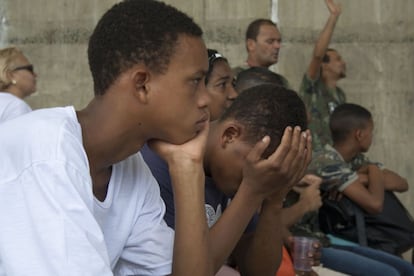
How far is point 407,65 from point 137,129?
4.63 meters

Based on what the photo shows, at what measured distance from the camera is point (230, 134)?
2217 mm

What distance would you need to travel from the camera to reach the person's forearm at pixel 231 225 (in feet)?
6.55

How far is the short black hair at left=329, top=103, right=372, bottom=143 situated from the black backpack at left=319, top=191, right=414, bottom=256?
450 millimetres

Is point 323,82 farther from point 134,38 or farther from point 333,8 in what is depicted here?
point 134,38

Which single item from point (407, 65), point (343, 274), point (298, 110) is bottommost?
point (343, 274)

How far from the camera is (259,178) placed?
2.07m

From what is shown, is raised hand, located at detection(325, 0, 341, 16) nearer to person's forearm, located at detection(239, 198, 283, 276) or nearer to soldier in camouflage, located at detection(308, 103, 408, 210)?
soldier in camouflage, located at detection(308, 103, 408, 210)

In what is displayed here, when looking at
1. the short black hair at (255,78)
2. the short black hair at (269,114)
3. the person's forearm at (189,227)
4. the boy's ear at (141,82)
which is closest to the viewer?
the boy's ear at (141,82)

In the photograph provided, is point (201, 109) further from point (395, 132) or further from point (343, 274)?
point (395, 132)

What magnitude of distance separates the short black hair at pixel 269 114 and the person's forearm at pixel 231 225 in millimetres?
135

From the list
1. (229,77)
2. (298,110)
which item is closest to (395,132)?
(229,77)

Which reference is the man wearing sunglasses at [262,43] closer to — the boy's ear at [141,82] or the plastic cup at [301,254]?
the plastic cup at [301,254]

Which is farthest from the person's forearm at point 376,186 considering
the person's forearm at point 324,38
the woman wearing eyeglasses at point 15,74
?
the woman wearing eyeglasses at point 15,74

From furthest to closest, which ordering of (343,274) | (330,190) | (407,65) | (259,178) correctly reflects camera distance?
(407,65), (330,190), (343,274), (259,178)
